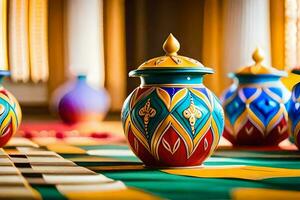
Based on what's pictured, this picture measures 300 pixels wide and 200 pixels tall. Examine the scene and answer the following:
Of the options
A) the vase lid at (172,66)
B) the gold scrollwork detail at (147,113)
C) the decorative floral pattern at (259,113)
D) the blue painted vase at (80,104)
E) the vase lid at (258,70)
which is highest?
the vase lid at (172,66)

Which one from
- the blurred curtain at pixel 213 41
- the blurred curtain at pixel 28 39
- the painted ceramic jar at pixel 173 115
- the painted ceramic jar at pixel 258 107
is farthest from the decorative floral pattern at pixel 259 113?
the blurred curtain at pixel 28 39

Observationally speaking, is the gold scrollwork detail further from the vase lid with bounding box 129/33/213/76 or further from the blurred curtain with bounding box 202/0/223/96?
the blurred curtain with bounding box 202/0/223/96

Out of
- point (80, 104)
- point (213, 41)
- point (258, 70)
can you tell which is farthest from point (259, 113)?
point (213, 41)

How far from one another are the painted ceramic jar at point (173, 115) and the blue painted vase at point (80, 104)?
230 centimetres

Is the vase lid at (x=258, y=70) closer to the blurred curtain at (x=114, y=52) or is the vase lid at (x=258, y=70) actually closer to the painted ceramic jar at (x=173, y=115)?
the painted ceramic jar at (x=173, y=115)

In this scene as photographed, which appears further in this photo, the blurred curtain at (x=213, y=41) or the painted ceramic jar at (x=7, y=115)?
the blurred curtain at (x=213, y=41)

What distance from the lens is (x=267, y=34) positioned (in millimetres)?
5305

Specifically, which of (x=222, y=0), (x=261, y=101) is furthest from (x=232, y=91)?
(x=222, y=0)

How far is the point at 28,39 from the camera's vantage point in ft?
20.2

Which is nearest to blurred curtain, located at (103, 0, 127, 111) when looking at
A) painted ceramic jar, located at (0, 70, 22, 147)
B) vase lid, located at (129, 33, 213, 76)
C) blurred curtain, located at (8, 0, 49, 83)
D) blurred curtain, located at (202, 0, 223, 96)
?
blurred curtain, located at (8, 0, 49, 83)

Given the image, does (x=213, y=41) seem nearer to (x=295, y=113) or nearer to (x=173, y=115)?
(x=295, y=113)

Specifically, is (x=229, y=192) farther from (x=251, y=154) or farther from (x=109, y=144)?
(x=109, y=144)

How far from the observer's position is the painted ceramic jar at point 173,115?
151 centimetres

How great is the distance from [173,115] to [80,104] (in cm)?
238
